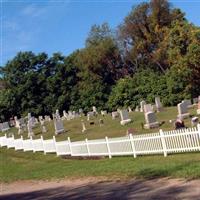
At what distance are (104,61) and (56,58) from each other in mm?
15012

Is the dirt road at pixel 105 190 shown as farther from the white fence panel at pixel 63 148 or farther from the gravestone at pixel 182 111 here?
the gravestone at pixel 182 111

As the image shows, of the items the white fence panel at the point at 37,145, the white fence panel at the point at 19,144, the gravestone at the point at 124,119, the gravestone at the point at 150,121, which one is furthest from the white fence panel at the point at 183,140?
the white fence panel at the point at 19,144

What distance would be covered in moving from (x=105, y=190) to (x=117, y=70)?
66.5 meters

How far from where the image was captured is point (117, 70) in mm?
80312

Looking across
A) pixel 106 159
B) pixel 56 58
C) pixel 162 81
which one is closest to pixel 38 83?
pixel 56 58

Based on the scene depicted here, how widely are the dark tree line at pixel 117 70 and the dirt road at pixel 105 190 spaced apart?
38.2 meters

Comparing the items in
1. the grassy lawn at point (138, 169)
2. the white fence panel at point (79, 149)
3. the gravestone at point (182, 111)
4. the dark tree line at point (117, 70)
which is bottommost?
the grassy lawn at point (138, 169)

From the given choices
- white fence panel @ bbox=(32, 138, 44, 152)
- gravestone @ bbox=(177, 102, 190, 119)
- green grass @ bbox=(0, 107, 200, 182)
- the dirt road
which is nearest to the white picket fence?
green grass @ bbox=(0, 107, 200, 182)

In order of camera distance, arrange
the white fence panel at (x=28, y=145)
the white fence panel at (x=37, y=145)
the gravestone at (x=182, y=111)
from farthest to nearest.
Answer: the white fence panel at (x=28, y=145) → the white fence panel at (x=37, y=145) → the gravestone at (x=182, y=111)

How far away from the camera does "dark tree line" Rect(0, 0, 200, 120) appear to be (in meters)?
57.4

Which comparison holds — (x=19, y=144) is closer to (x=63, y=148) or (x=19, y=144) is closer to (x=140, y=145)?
(x=63, y=148)

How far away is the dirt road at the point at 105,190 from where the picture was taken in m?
11.9

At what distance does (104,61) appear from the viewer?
7800cm

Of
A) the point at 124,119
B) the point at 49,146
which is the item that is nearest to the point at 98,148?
the point at 49,146
